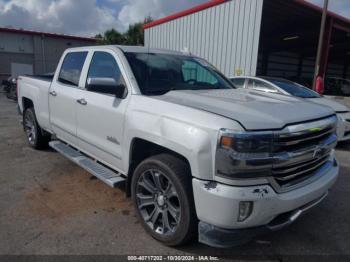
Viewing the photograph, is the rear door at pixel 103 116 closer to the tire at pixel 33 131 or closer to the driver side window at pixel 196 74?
the driver side window at pixel 196 74

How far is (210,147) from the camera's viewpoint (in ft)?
7.59

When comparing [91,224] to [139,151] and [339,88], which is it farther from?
[339,88]

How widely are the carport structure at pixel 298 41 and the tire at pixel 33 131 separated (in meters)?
10.7

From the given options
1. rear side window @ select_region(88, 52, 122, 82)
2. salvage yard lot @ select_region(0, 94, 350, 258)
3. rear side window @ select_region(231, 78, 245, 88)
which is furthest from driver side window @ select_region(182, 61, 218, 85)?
rear side window @ select_region(231, 78, 245, 88)

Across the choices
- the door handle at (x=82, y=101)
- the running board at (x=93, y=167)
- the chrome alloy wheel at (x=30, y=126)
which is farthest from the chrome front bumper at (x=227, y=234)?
the chrome alloy wheel at (x=30, y=126)

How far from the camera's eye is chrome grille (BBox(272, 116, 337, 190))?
2.40 metres

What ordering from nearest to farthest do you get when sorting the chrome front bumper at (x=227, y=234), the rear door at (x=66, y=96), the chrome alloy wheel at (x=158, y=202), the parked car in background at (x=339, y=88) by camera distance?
1. the chrome front bumper at (x=227, y=234)
2. the chrome alloy wheel at (x=158, y=202)
3. the rear door at (x=66, y=96)
4. the parked car in background at (x=339, y=88)

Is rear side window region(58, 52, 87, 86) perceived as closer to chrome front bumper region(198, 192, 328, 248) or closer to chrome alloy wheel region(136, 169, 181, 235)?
chrome alloy wheel region(136, 169, 181, 235)

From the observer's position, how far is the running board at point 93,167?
339cm

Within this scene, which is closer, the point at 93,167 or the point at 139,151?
the point at 139,151

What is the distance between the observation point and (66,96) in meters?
4.34

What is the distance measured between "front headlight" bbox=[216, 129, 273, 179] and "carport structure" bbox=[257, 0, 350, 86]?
1211cm

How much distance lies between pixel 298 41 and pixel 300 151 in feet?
77.3

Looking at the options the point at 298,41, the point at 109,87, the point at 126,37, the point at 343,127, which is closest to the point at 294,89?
the point at 343,127
